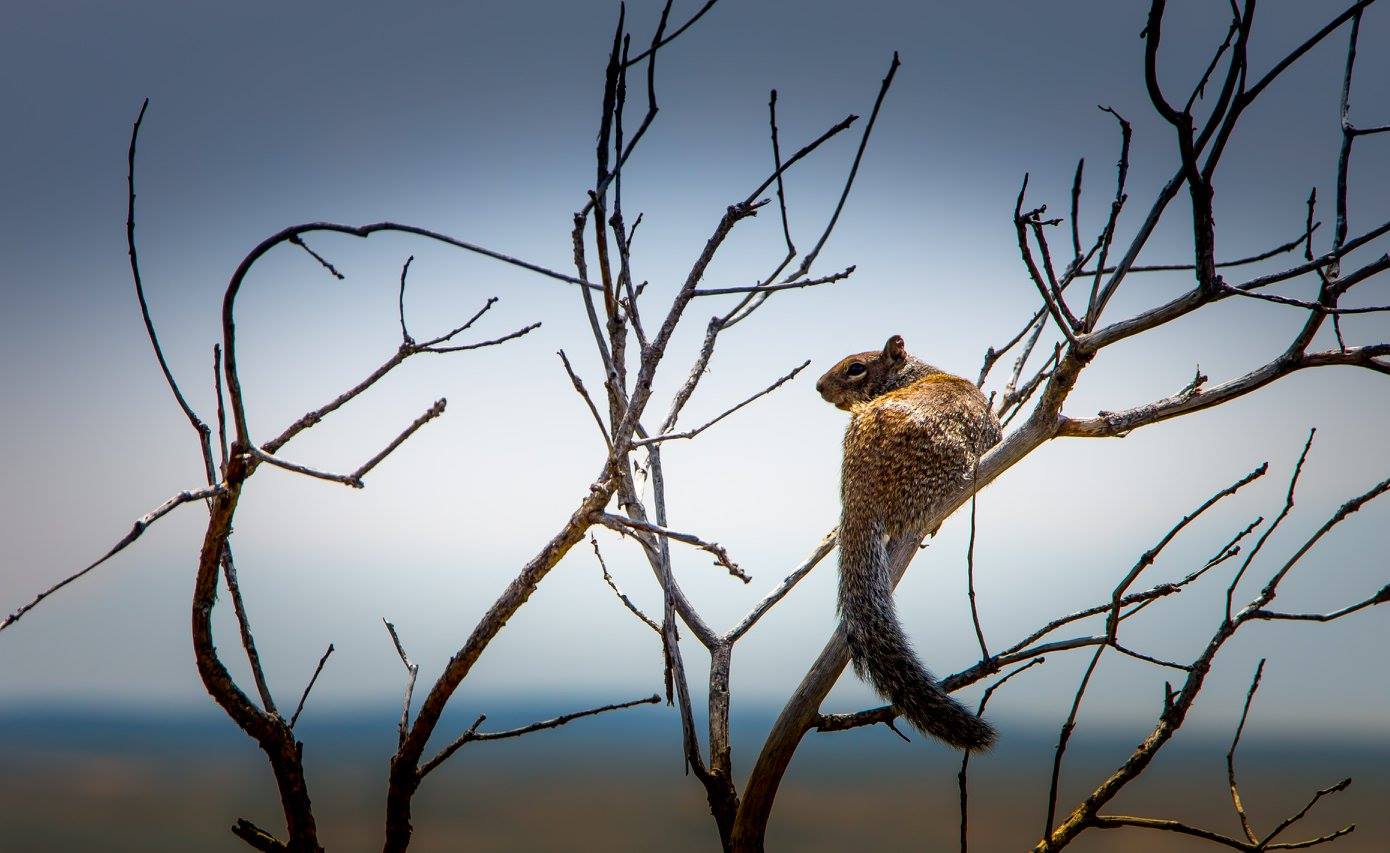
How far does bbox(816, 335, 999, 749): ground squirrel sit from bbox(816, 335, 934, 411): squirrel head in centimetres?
45

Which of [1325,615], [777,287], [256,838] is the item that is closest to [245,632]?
[256,838]

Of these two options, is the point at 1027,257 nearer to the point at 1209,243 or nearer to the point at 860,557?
the point at 1209,243

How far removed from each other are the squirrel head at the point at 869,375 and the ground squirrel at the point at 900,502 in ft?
1.47

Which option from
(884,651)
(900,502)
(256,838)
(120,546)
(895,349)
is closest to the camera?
(120,546)

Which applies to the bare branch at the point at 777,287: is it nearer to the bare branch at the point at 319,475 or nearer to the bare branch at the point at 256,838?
the bare branch at the point at 319,475

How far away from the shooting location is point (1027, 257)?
157 cm

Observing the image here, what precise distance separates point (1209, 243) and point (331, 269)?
1.54 meters

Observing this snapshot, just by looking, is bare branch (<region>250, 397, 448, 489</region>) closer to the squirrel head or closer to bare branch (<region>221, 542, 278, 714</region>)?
bare branch (<region>221, 542, 278, 714</region>)

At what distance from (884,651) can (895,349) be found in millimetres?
1711

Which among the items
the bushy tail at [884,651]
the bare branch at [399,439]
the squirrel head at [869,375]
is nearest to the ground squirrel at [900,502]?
the bushy tail at [884,651]

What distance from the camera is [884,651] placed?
218 cm

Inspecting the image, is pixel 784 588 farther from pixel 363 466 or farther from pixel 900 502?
pixel 363 466

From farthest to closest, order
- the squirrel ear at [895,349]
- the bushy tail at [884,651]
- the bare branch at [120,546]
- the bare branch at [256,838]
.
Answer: the squirrel ear at [895,349] → the bushy tail at [884,651] → the bare branch at [256,838] → the bare branch at [120,546]

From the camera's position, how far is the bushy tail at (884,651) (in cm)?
194
